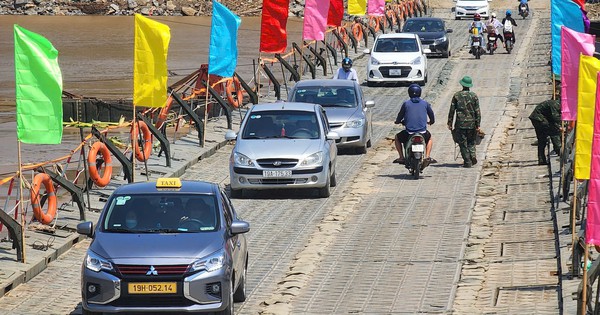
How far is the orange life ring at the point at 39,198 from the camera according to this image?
784 inches

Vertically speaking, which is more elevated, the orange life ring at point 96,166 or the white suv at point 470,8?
the orange life ring at point 96,166

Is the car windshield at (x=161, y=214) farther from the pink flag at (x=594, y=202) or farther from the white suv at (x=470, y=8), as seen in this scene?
the white suv at (x=470, y=8)

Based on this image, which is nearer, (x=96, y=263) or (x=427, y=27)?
(x=96, y=263)

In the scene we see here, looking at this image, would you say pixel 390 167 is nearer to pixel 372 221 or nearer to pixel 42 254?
pixel 372 221

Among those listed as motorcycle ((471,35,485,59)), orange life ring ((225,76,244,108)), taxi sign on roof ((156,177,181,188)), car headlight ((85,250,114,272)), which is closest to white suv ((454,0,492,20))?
motorcycle ((471,35,485,59))

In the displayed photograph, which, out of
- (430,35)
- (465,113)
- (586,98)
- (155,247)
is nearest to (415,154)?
(465,113)

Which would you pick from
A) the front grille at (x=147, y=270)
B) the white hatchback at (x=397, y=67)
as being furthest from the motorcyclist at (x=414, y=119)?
the white hatchback at (x=397, y=67)

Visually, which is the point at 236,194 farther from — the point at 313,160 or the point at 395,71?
the point at 395,71

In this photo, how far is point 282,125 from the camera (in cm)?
2472

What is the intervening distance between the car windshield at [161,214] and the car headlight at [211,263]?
66 cm

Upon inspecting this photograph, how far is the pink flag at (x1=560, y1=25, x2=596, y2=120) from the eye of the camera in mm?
20906

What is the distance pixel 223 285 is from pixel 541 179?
12271 millimetres

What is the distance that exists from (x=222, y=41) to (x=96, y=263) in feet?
53.2

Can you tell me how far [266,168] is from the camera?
23562 mm
